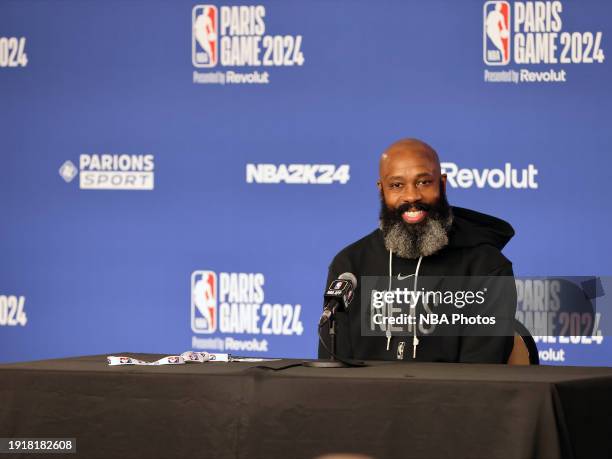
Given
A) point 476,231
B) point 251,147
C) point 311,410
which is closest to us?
point 311,410

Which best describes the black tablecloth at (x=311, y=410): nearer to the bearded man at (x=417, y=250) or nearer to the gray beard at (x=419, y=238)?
the bearded man at (x=417, y=250)

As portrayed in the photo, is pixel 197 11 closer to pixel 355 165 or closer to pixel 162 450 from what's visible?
pixel 355 165

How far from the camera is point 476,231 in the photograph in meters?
4.15

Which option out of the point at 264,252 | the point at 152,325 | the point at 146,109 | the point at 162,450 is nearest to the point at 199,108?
the point at 146,109

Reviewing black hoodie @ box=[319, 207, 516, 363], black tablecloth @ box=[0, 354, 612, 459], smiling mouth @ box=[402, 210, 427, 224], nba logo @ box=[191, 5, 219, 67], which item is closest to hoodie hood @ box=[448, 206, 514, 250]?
black hoodie @ box=[319, 207, 516, 363]

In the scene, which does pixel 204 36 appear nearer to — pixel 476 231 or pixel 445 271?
pixel 476 231

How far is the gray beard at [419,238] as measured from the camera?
13.1 feet

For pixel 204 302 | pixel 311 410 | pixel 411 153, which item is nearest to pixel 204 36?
pixel 204 302

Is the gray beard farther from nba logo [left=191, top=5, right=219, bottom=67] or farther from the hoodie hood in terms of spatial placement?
nba logo [left=191, top=5, right=219, bottom=67]

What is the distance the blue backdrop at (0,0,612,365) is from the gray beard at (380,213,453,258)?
1392 millimetres

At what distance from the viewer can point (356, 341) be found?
394 cm

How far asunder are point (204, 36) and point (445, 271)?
2.42 metres

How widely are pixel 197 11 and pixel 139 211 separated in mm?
1162

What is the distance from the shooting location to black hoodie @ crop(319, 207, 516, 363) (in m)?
3.73
